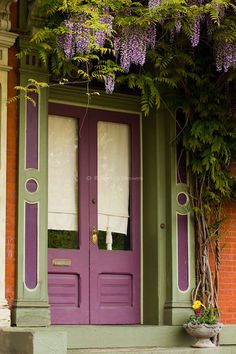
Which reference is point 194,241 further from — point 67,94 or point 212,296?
point 67,94

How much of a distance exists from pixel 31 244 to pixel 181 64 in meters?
2.64

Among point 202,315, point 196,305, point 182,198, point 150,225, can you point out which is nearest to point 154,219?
point 150,225

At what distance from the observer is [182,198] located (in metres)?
10.0

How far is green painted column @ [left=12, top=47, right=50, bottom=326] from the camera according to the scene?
8883 mm

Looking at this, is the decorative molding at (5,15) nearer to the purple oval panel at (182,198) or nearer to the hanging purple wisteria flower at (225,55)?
the hanging purple wisteria flower at (225,55)

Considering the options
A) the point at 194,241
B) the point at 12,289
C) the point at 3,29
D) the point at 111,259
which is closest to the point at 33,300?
the point at 12,289

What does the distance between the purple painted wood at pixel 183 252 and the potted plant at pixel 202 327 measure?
1.17 feet

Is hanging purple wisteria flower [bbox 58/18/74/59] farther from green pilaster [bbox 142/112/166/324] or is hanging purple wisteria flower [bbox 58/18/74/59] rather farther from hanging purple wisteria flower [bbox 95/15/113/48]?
green pilaster [bbox 142/112/166/324]

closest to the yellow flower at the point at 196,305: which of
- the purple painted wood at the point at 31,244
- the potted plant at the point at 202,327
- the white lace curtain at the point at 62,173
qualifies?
the potted plant at the point at 202,327

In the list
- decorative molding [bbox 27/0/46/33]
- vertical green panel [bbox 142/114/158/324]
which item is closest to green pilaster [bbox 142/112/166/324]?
vertical green panel [bbox 142/114/158/324]

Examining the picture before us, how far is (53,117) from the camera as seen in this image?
9.89m

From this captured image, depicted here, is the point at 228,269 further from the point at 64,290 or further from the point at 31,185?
the point at 31,185

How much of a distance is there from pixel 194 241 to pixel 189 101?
63.9 inches

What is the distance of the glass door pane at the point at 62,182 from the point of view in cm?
973
